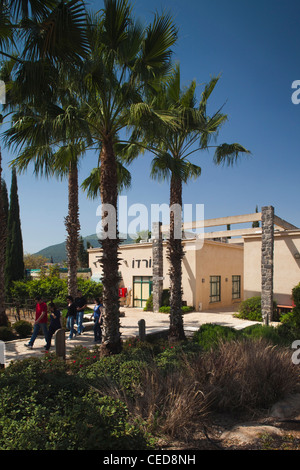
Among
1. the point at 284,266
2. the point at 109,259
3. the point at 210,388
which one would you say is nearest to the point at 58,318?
the point at 109,259

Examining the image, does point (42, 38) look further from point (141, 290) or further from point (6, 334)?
point (141, 290)

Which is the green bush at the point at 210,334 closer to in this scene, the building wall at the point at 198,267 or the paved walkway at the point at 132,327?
the paved walkway at the point at 132,327

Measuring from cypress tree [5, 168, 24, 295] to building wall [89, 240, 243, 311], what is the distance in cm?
623

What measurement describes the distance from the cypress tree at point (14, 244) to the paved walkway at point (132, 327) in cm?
1090

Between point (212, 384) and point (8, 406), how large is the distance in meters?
3.29

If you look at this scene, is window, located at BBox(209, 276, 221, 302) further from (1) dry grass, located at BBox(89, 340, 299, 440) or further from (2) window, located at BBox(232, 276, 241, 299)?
(1) dry grass, located at BBox(89, 340, 299, 440)

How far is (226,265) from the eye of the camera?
25.2 m

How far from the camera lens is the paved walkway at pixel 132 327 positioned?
10.5 metres

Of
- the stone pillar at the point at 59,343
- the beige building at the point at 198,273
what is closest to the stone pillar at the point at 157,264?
the beige building at the point at 198,273

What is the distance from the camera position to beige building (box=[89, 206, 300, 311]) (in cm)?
1795

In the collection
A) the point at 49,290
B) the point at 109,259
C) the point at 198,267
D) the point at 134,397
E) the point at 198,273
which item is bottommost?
the point at 134,397

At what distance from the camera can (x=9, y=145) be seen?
27.9 feet

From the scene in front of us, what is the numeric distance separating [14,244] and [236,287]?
60.8ft

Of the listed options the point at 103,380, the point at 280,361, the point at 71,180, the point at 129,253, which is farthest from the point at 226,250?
the point at 103,380
